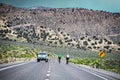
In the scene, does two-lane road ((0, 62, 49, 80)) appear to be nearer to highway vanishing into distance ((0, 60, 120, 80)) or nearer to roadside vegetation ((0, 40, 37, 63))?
highway vanishing into distance ((0, 60, 120, 80))

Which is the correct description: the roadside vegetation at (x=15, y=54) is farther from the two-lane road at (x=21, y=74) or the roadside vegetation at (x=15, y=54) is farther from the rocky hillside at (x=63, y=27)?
the rocky hillside at (x=63, y=27)

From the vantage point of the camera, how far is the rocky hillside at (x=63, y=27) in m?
132

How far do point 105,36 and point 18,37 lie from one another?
125 ft

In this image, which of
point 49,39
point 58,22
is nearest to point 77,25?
point 58,22

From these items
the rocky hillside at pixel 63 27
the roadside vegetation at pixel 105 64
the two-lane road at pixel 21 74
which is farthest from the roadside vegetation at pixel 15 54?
the rocky hillside at pixel 63 27

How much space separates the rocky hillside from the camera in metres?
132

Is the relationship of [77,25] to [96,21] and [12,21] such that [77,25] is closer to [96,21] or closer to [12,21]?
[96,21]

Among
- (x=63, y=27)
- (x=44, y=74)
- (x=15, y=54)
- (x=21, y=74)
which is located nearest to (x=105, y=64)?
(x=15, y=54)

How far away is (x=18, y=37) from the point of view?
127m

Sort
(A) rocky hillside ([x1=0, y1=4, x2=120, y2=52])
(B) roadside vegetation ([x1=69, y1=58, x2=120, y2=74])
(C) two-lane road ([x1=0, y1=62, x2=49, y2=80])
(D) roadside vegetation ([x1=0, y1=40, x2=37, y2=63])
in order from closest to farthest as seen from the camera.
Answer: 1. (C) two-lane road ([x1=0, y1=62, x2=49, y2=80])
2. (B) roadside vegetation ([x1=69, y1=58, x2=120, y2=74])
3. (D) roadside vegetation ([x1=0, y1=40, x2=37, y2=63])
4. (A) rocky hillside ([x1=0, y1=4, x2=120, y2=52])

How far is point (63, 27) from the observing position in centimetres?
14688

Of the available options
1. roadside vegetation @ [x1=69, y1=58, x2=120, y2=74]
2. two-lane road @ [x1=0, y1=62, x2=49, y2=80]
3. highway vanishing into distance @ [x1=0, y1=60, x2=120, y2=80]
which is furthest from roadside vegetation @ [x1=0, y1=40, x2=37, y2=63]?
two-lane road @ [x1=0, y1=62, x2=49, y2=80]

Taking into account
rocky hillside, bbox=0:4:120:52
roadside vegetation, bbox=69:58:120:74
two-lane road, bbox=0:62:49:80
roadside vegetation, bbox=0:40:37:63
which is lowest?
roadside vegetation, bbox=69:58:120:74

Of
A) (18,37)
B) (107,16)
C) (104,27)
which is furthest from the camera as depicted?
(107,16)
